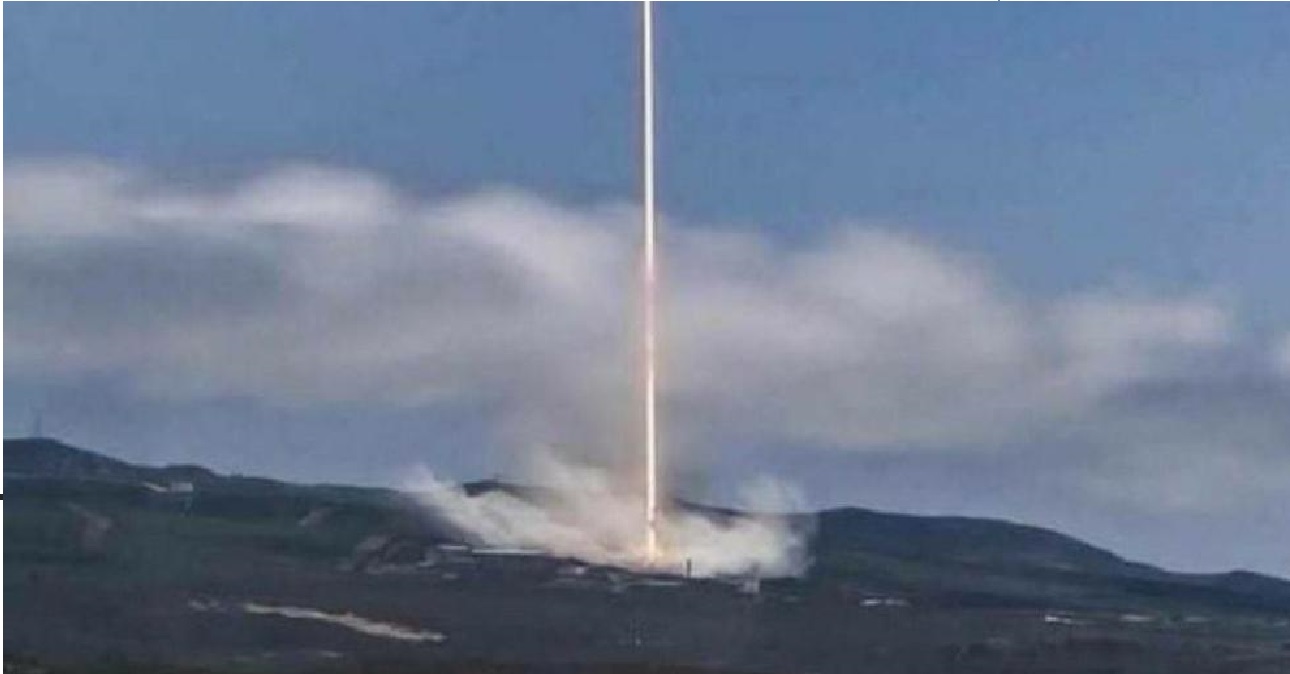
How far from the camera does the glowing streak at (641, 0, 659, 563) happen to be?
191 inches

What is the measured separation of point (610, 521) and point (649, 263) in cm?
49

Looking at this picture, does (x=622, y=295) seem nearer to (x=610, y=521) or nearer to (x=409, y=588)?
(x=610, y=521)

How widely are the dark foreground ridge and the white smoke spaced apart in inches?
1.3

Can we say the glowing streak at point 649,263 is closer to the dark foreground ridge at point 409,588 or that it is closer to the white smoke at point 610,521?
the white smoke at point 610,521

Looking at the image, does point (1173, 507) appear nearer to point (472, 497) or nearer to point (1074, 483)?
point (1074, 483)

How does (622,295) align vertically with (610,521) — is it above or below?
above

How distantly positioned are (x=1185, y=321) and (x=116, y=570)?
2050mm

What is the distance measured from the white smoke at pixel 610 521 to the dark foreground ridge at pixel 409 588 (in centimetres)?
3

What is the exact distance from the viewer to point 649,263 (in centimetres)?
484

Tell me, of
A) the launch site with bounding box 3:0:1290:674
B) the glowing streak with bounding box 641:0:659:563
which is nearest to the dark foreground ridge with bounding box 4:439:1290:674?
the launch site with bounding box 3:0:1290:674

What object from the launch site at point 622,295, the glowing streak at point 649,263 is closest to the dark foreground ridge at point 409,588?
the launch site at point 622,295

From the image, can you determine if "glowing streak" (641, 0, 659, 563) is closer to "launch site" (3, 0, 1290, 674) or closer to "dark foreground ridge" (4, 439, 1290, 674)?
"launch site" (3, 0, 1290, 674)

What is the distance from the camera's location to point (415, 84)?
4.86 meters

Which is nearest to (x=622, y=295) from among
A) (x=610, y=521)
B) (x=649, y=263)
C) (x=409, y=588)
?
(x=649, y=263)
